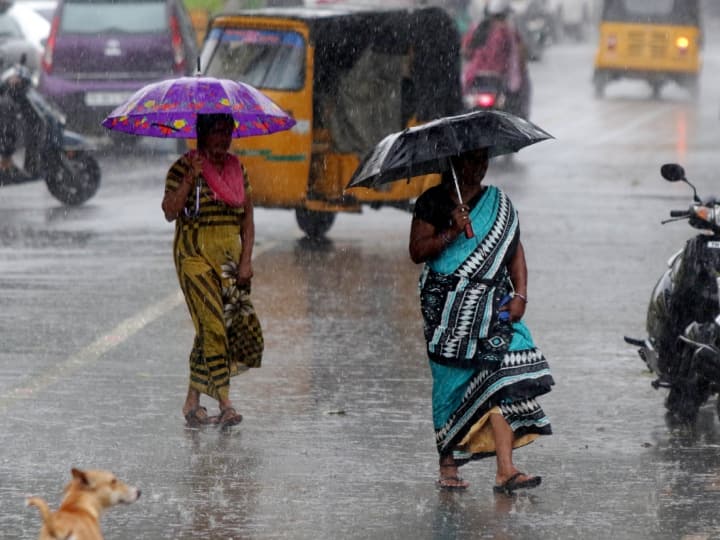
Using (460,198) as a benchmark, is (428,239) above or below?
below

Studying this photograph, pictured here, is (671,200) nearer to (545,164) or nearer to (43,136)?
(545,164)

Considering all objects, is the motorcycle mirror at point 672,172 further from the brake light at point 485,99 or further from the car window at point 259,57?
the brake light at point 485,99

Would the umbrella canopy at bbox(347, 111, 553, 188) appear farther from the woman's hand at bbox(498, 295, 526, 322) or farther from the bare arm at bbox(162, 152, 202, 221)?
the bare arm at bbox(162, 152, 202, 221)

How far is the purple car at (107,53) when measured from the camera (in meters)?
21.7

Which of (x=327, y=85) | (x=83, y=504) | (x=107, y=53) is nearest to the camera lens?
(x=83, y=504)

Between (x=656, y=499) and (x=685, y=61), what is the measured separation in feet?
97.9

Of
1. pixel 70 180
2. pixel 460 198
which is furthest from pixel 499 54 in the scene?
pixel 460 198

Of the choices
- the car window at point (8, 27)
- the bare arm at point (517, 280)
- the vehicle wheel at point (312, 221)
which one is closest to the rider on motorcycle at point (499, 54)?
the car window at point (8, 27)

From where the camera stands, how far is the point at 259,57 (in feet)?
47.7

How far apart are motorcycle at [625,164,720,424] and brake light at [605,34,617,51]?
28.3m

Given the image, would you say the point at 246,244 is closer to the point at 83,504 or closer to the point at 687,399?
the point at 687,399

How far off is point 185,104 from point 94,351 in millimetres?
2402

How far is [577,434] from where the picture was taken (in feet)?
26.0

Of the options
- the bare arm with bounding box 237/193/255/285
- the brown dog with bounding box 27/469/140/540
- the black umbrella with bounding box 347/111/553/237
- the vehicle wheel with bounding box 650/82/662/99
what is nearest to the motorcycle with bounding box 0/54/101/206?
the bare arm with bounding box 237/193/255/285
